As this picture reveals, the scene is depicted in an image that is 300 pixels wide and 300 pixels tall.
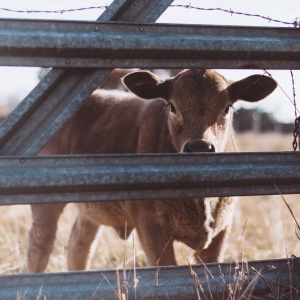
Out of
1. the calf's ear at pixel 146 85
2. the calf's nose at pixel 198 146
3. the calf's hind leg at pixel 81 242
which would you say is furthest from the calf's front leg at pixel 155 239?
the calf's hind leg at pixel 81 242

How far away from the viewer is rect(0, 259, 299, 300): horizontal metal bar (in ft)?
7.28

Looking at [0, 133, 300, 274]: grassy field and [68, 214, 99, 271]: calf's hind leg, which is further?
[68, 214, 99, 271]: calf's hind leg

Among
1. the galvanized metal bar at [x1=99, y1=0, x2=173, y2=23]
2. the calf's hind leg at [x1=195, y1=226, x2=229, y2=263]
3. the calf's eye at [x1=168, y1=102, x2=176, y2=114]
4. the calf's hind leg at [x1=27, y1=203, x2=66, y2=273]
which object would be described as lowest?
the calf's hind leg at [x1=195, y1=226, x2=229, y2=263]

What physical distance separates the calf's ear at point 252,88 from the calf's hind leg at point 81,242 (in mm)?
2273

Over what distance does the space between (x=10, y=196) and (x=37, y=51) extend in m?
0.62

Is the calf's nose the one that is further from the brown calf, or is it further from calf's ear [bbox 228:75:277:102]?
calf's ear [bbox 228:75:277:102]

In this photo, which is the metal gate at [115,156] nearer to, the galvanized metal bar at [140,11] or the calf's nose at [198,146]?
the galvanized metal bar at [140,11]

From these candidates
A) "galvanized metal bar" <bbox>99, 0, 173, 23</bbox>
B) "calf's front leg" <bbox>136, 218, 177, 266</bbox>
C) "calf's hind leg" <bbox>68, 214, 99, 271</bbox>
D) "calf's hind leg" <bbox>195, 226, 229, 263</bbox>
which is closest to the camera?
"galvanized metal bar" <bbox>99, 0, 173, 23</bbox>

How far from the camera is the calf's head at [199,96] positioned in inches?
156

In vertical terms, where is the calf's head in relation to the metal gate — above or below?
above

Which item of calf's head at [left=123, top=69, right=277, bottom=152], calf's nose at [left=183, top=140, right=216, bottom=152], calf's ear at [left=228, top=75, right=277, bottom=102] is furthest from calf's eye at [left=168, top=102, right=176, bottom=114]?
calf's nose at [left=183, top=140, right=216, bottom=152]

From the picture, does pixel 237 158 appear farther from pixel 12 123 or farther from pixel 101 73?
pixel 12 123

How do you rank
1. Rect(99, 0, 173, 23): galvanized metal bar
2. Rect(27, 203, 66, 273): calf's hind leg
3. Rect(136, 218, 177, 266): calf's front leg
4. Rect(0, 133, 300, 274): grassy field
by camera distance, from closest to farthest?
Rect(99, 0, 173, 23): galvanized metal bar < Rect(136, 218, 177, 266): calf's front leg < Rect(27, 203, 66, 273): calf's hind leg < Rect(0, 133, 300, 274): grassy field

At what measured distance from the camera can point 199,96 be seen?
407 centimetres
